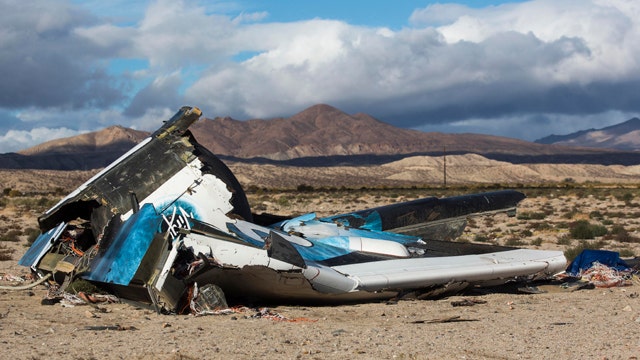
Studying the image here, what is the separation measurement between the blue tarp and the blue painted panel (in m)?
8.09

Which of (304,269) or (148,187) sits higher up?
(148,187)

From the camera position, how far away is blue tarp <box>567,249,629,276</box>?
13.9 metres

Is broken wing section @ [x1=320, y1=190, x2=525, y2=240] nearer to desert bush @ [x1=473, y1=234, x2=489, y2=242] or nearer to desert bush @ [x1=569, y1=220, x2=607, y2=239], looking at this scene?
desert bush @ [x1=473, y1=234, x2=489, y2=242]

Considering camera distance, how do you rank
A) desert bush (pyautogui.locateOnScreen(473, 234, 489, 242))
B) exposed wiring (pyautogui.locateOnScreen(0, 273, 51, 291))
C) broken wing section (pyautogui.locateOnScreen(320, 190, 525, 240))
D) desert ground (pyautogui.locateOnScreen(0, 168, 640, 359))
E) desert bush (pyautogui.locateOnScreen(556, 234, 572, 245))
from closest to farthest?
desert ground (pyautogui.locateOnScreen(0, 168, 640, 359)), exposed wiring (pyautogui.locateOnScreen(0, 273, 51, 291)), broken wing section (pyautogui.locateOnScreen(320, 190, 525, 240)), desert bush (pyautogui.locateOnScreen(556, 234, 572, 245)), desert bush (pyautogui.locateOnScreen(473, 234, 489, 242))

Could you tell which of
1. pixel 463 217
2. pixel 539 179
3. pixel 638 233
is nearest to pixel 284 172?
pixel 539 179

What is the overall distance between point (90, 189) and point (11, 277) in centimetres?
367

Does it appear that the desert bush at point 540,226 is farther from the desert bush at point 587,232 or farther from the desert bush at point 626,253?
the desert bush at point 626,253

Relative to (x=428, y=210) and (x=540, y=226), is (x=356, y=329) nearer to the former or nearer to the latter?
(x=428, y=210)

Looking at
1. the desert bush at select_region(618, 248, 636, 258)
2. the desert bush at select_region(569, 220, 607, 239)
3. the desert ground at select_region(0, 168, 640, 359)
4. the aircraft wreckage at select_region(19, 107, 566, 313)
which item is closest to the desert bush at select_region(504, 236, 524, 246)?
the desert bush at select_region(569, 220, 607, 239)

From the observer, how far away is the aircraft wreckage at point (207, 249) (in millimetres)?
9789

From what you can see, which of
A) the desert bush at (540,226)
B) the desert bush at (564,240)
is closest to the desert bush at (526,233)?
the desert bush at (564,240)

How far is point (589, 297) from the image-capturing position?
38.7 feet

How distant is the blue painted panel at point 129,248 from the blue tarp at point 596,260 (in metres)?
8.09

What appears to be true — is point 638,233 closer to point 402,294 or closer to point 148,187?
point 402,294
